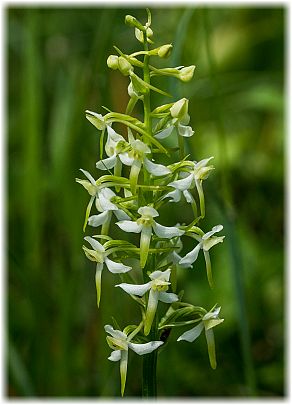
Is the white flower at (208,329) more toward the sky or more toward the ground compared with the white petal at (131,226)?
more toward the ground

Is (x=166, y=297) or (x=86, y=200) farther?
(x=86, y=200)

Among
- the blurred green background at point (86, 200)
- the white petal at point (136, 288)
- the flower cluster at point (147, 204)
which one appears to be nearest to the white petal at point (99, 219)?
the flower cluster at point (147, 204)

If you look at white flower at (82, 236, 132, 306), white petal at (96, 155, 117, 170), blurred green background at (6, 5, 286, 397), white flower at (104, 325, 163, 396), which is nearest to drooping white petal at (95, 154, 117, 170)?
white petal at (96, 155, 117, 170)

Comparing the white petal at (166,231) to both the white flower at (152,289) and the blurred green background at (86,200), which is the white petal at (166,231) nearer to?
the white flower at (152,289)

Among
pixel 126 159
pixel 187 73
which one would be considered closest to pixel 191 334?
pixel 126 159

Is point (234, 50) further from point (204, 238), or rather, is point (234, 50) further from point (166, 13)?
point (204, 238)

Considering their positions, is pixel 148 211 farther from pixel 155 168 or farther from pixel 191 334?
pixel 191 334
